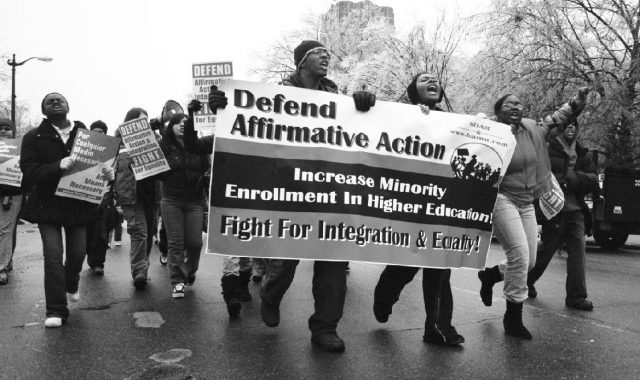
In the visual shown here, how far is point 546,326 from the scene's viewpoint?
16.5ft

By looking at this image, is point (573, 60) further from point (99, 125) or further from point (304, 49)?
point (304, 49)

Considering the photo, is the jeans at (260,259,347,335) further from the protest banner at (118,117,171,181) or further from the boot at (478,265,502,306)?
the protest banner at (118,117,171,181)

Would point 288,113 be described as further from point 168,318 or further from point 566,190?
point 566,190

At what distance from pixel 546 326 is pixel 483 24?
817 inches

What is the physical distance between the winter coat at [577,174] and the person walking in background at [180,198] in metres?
3.31

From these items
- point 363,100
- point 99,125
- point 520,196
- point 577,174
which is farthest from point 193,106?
point 99,125

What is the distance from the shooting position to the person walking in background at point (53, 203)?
490 centimetres

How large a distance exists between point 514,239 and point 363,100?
1478 millimetres

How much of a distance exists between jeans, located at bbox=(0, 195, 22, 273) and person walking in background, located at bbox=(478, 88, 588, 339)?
5.20 metres

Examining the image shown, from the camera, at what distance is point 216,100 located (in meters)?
4.18

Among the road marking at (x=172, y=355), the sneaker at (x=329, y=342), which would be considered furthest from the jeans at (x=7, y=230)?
the sneaker at (x=329, y=342)

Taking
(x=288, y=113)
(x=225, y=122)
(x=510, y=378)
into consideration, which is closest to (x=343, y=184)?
(x=288, y=113)

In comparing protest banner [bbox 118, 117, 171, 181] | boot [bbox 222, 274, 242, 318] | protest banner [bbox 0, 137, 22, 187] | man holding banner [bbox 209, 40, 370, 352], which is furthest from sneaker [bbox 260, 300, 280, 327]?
protest banner [bbox 0, 137, 22, 187]

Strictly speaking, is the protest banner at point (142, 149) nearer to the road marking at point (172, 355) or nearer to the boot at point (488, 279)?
the road marking at point (172, 355)
